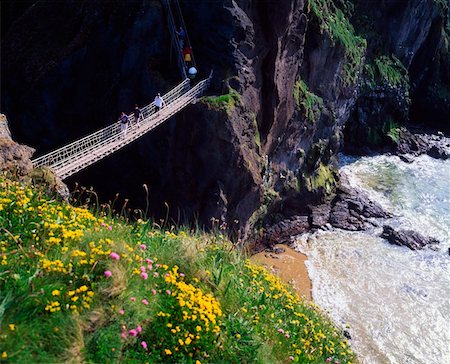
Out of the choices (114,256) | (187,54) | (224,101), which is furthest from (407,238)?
(114,256)

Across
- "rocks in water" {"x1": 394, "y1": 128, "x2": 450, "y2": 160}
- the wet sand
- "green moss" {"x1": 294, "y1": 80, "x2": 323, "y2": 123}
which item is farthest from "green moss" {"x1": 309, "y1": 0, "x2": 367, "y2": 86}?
the wet sand

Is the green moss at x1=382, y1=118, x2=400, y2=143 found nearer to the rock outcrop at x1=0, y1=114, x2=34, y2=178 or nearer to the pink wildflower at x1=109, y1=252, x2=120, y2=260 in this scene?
the rock outcrop at x1=0, y1=114, x2=34, y2=178

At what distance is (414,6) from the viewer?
54031 millimetres

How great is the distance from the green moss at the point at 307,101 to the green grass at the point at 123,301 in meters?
24.7

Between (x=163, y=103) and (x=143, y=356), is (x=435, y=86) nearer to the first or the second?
(x=163, y=103)

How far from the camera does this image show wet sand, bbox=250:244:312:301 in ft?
85.8

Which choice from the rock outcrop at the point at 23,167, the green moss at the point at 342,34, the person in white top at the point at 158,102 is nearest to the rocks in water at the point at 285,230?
the person in white top at the point at 158,102

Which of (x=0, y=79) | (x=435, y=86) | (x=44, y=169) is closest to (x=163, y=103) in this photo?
(x=44, y=169)

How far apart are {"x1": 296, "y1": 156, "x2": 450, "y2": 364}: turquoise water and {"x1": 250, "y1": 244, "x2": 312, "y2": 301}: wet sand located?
511 millimetres

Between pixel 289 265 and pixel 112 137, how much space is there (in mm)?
14361

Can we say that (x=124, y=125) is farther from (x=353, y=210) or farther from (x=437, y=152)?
(x=437, y=152)

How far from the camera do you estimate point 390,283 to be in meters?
27.9

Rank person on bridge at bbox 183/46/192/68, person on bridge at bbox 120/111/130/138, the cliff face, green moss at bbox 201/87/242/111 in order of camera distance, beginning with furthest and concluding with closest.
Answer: person on bridge at bbox 183/46/192/68
the cliff face
green moss at bbox 201/87/242/111
person on bridge at bbox 120/111/130/138

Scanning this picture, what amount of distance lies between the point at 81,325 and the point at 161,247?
2.60 meters
